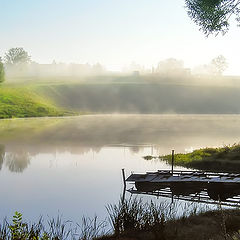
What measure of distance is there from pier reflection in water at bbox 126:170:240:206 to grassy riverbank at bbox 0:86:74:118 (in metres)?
106

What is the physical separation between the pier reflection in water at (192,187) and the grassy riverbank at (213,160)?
10.8 meters

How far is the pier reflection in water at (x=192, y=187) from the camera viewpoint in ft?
79.4

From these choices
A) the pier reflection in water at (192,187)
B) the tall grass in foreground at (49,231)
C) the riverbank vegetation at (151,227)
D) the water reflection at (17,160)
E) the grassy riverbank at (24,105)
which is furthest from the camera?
the grassy riverbank at (24,105)

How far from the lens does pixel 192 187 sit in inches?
1025

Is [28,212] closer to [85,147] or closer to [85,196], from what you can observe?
[85,196]

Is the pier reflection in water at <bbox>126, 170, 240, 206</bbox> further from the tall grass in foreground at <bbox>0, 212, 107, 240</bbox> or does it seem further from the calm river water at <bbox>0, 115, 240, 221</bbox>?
the tall grass in foreground at <bbox>0, 212, 107, 240</bbox>

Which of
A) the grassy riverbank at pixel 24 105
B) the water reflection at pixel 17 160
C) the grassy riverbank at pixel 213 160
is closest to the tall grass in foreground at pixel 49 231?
the water reflection at pixel 17 160

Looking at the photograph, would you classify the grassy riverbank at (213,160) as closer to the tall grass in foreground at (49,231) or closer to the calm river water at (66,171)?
the calm river water at (66,171)

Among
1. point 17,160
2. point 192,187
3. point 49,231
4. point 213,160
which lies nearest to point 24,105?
point 17,160

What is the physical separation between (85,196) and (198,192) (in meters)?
7.84

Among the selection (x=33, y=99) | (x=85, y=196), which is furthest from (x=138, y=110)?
(x=85, y=196)

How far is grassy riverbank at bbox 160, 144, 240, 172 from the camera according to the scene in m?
37.6

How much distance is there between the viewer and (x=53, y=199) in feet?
84.2

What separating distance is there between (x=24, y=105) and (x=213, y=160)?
114m
